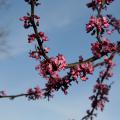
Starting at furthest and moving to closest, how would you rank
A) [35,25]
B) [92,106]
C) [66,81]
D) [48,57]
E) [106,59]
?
[92,106] < [106,59] < [66,81] < [48,57] < [35,25]

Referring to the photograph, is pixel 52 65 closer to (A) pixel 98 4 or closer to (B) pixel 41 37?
(B) pixel 41 37

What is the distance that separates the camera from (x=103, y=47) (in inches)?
303

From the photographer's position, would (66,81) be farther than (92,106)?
No

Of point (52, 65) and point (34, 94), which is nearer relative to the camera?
point (52, 65)

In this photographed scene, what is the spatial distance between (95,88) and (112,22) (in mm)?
2335

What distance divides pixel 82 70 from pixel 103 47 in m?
0.68

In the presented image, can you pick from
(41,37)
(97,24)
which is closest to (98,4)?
(97,24)

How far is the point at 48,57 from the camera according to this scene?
282 inches

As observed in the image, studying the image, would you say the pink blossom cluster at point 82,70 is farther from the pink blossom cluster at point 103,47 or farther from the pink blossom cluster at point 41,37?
the pink blossom cluster at point 41,37

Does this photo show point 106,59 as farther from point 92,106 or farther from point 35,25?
point 35,25

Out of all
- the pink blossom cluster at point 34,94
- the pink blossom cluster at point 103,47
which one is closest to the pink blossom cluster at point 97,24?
the pink blossom cluster at point 103,47

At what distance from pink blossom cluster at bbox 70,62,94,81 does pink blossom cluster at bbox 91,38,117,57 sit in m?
0.30

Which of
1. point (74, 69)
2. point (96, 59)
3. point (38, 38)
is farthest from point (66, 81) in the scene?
point (38, 38)

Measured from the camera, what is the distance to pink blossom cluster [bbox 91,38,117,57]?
24.7 feet
